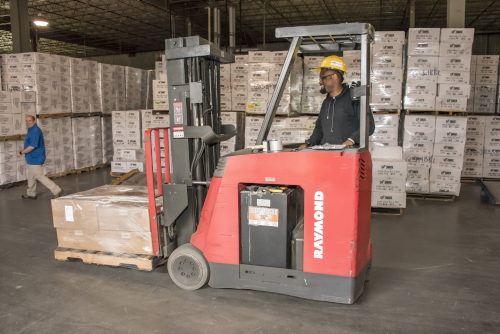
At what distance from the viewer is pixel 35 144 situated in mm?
7051

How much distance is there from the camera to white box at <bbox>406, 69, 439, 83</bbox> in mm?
6941

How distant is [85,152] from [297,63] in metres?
5.87

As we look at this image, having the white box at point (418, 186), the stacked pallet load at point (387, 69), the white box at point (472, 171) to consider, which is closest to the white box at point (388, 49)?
the stacked pallet load at point (387, 69)

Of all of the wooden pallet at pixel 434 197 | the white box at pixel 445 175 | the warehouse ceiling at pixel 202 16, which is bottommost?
the wooden pallet at pixel 434 197

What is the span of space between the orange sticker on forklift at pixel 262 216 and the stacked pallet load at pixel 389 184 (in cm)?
345

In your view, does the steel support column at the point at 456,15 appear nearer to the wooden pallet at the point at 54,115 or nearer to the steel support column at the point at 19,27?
the wooden pallet at the point at 54,115

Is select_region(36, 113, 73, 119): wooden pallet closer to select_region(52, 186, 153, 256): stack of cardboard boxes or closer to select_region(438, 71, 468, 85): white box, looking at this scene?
select_region(52, 186, 153, 256): stack of cardboard boxes

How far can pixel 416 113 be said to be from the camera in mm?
7297

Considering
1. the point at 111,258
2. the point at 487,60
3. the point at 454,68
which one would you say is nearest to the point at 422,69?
the point at 454,68

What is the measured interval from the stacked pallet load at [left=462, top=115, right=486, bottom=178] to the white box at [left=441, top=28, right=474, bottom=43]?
289cm

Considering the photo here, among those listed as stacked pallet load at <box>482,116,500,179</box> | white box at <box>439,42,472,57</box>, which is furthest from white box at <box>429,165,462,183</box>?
stacked pallet load at <box>482,116,500,179</box>

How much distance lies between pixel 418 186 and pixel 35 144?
22.2 ft

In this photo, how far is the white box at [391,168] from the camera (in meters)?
6.00

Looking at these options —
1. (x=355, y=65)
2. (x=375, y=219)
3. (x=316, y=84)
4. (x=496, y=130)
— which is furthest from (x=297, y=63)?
(x=496, y=130)
